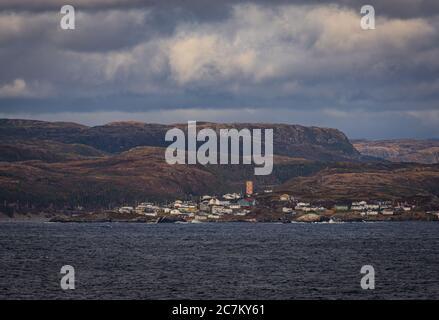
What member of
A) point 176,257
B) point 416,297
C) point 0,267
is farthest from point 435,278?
point 0,267

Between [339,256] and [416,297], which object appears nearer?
[416,297]

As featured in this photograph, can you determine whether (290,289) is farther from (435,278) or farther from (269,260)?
(269,260)

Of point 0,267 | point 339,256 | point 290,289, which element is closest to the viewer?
point 290,289

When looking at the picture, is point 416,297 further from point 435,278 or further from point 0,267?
point 0,267

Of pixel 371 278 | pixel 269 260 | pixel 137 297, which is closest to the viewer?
pixel 137 297
